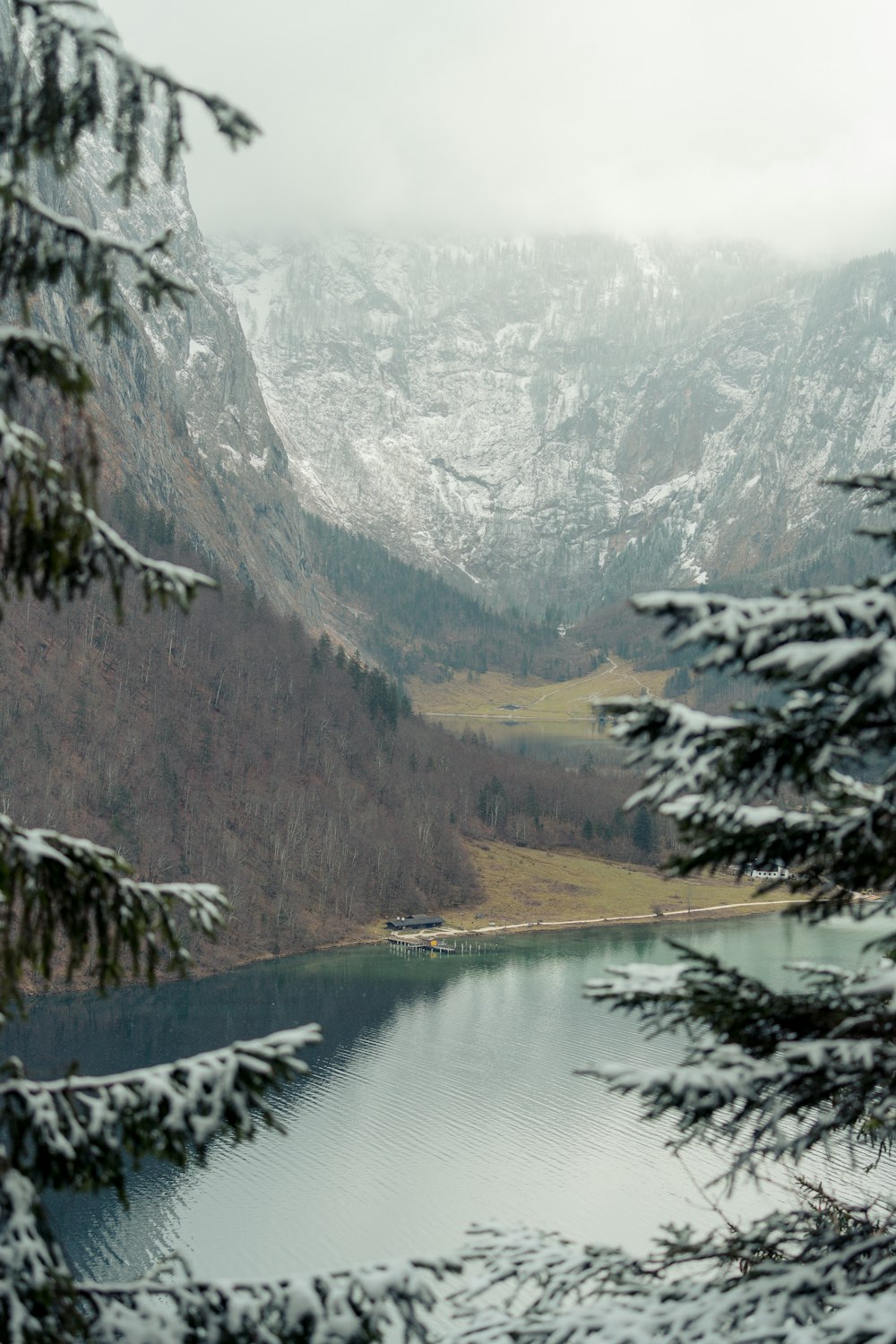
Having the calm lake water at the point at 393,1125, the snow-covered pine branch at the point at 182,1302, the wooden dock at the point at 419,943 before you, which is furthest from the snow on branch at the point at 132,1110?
the wooden dock at the point at 419,943

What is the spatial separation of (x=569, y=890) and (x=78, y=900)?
117713 millimetres

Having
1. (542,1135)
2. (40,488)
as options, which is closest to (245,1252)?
(542,1135)

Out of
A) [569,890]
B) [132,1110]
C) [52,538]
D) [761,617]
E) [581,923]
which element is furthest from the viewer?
[569,890]

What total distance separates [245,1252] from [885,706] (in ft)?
138

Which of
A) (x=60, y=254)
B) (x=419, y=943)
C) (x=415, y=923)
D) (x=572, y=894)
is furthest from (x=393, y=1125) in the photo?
(x=572, y=894)

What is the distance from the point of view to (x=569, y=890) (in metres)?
121

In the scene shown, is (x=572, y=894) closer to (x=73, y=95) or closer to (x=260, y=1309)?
(x=260, y=1309)

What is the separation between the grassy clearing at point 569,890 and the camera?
372ft

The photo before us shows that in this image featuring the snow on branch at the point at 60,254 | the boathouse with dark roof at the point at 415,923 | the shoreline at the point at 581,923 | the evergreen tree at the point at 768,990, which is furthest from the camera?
the boathouse with dark roof at the point at 415,923

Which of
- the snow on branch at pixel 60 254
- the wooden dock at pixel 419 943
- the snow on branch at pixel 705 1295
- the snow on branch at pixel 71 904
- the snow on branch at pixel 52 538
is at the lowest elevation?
the wooden dock at pixel 419 943

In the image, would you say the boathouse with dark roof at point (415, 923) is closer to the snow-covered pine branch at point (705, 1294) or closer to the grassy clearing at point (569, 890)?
the grassy clearing at point (569, 890)

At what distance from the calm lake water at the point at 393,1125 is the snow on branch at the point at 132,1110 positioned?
1751cm

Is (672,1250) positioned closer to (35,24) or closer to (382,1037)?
(35,24)

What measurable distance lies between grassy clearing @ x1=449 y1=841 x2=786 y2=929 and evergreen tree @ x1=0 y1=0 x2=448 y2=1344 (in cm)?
10492
